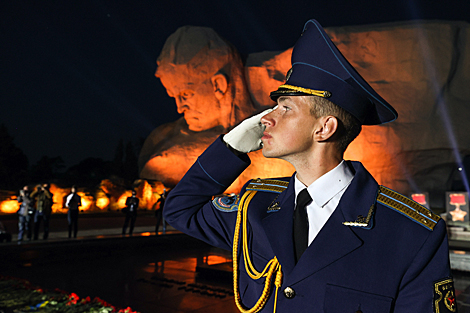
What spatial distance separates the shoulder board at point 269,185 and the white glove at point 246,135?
18 cm

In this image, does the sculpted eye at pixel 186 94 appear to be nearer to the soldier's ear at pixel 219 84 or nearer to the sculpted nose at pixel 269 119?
the soldier's ear at pixel 219 84

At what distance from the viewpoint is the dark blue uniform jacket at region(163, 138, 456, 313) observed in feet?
3.26

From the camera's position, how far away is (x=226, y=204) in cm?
143

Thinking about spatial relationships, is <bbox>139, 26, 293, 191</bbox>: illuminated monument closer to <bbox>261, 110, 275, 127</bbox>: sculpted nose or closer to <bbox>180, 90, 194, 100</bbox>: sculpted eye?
<bbox>180, 90, 194, 100</bbox>: sculpted eye

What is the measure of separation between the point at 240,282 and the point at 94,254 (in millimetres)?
6912

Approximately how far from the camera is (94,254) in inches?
291

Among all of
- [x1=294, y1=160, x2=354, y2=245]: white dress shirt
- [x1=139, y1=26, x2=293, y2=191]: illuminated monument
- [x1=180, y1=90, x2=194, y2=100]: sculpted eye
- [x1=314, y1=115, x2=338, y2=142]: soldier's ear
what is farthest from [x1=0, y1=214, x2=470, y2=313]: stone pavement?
[x1=180, y1=90, x2=194, y2=100]: sculpted eye

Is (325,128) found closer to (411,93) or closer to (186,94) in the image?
(411,93)

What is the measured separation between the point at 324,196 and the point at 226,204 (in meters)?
0.43

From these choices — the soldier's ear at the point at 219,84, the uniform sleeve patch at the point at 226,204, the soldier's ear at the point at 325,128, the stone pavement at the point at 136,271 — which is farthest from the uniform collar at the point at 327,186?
the soldier's ear at the point at 219,84

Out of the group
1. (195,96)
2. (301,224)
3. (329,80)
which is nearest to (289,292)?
(301,224)

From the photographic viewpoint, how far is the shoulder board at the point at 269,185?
140cm

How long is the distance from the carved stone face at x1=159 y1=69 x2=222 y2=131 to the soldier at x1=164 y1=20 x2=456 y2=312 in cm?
1724

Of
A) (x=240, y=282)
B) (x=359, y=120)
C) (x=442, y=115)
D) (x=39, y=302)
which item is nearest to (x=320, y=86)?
(x=359, y=120)
